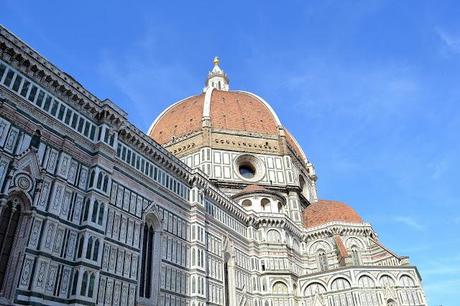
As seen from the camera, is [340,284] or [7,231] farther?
[340,284]

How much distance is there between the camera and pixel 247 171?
4841cm

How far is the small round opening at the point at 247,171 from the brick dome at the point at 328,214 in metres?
7.75

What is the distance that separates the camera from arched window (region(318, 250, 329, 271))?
41156mm

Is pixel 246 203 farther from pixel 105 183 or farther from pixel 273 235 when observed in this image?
pixel 105 183

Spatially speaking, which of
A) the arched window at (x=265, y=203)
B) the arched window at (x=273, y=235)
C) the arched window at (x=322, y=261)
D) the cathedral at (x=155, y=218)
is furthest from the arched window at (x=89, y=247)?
the arched window at (x=322, y=261)

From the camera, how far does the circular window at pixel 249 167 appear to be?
46.8 m

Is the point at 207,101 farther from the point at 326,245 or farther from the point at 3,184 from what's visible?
the point at 3,184

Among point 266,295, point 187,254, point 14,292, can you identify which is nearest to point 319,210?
point 266,295

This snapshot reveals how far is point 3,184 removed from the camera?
56.9 ft

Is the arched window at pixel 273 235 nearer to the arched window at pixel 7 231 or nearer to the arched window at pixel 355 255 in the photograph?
the arched window at pixel 355 255

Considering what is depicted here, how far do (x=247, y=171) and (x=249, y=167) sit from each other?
564mm

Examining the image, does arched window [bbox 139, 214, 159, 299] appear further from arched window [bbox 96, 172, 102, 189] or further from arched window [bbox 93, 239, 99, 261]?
arched window [bbox 96, 172, 102, 189]

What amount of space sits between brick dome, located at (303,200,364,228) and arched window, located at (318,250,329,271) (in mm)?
3229

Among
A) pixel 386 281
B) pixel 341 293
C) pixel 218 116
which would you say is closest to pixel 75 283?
pixel 341 293
